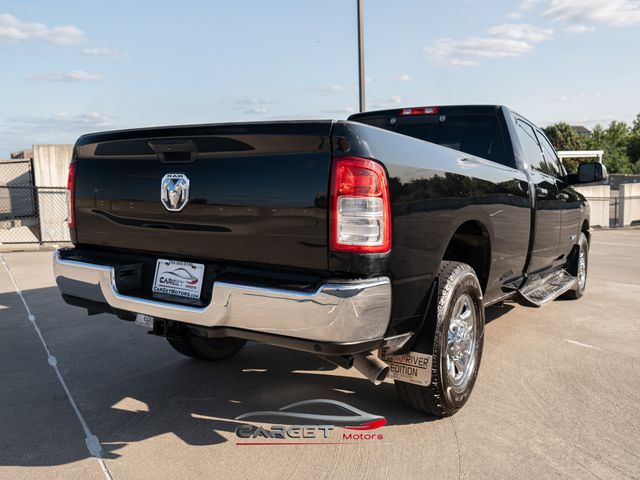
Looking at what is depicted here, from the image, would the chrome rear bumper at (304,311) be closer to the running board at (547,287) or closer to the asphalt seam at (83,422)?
the asphalt seam at (83,422)

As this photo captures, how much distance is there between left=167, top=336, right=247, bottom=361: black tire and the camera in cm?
440

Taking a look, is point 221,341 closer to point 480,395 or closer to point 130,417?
point 130,417

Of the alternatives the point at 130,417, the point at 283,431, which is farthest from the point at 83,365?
the point at 283,431

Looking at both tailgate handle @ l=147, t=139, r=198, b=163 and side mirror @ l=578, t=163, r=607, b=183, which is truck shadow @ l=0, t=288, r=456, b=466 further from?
side mirror @ l=578, t=163, r=607, b=183

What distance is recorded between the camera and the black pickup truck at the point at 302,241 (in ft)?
8.70

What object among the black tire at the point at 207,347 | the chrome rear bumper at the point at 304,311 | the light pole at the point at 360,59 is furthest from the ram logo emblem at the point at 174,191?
the light pole at the point at 360,59

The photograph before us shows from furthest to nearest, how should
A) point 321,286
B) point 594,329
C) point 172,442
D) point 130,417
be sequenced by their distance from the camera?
point 594,329, point 130,417, point 172,442, point 321,286

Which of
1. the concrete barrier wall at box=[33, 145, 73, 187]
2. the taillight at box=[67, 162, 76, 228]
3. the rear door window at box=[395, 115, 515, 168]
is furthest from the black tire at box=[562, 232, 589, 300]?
the concrete barrier wall at box=[33, 145, 73, 187]

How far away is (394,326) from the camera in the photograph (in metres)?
2.85

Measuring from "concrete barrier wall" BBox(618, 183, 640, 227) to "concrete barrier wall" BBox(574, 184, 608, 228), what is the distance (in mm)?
564

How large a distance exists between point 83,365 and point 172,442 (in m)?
1.67

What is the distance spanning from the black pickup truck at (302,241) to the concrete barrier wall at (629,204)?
20.4m

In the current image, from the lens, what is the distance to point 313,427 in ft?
10.9

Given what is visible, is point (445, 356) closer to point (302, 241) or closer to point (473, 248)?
point (473, 248)
